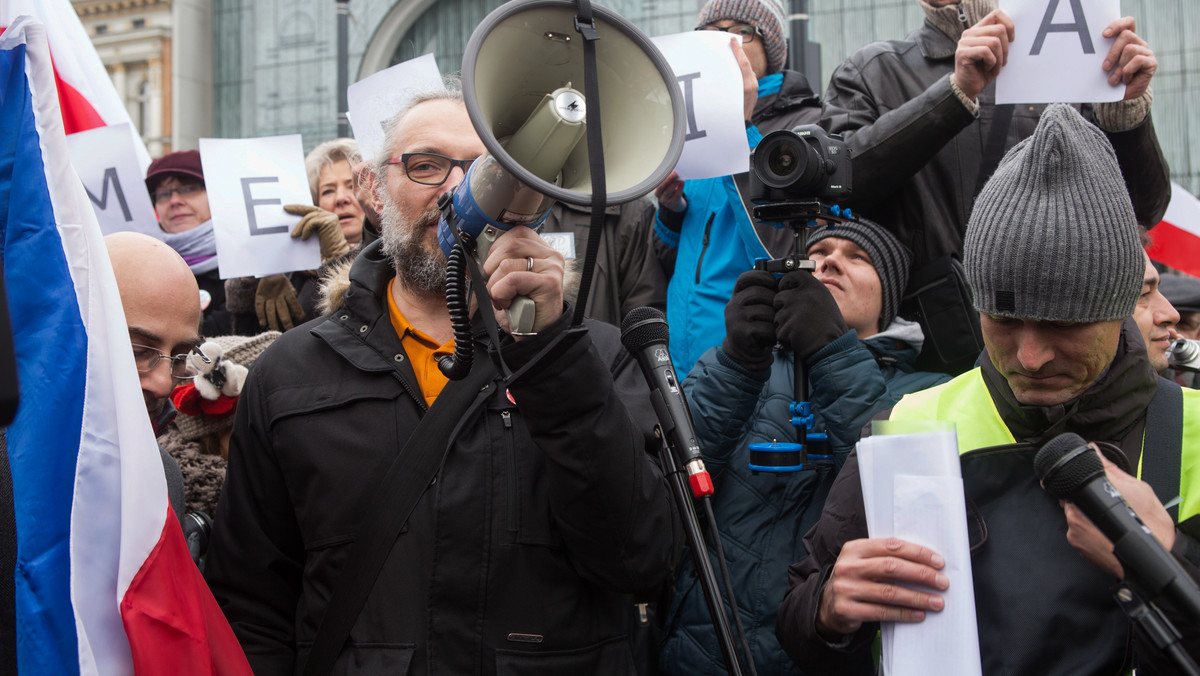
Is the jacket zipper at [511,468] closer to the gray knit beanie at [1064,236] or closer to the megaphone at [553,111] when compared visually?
the megaphone at [553,111]

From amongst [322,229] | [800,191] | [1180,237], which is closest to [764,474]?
[800,191]

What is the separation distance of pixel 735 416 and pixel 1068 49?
127 cm

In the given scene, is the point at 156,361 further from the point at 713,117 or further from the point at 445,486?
the point at 713,117

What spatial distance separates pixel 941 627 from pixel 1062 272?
61 cm

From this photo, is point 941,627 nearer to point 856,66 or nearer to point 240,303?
point 856,66

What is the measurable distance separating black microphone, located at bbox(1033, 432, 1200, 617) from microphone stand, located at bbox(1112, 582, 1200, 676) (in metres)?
0.02

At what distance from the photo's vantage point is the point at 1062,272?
1.71 meters

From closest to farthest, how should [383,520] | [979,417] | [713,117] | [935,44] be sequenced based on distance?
[979,417] < [383,520] < [713,117] < [935,44]

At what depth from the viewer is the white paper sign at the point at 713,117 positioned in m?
3.02

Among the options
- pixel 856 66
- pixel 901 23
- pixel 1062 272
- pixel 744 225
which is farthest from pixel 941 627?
pixel 901 23

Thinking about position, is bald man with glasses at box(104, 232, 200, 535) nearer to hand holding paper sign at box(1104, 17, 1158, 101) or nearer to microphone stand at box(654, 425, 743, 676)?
microphone stand at box(654, 425, 743, 676)

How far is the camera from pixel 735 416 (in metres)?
2.56

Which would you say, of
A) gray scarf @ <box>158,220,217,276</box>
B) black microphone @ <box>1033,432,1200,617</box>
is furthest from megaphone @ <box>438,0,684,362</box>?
gray scarf @ <box>158,220,217,276</box>

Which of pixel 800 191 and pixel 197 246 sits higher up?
pixel 800 191
